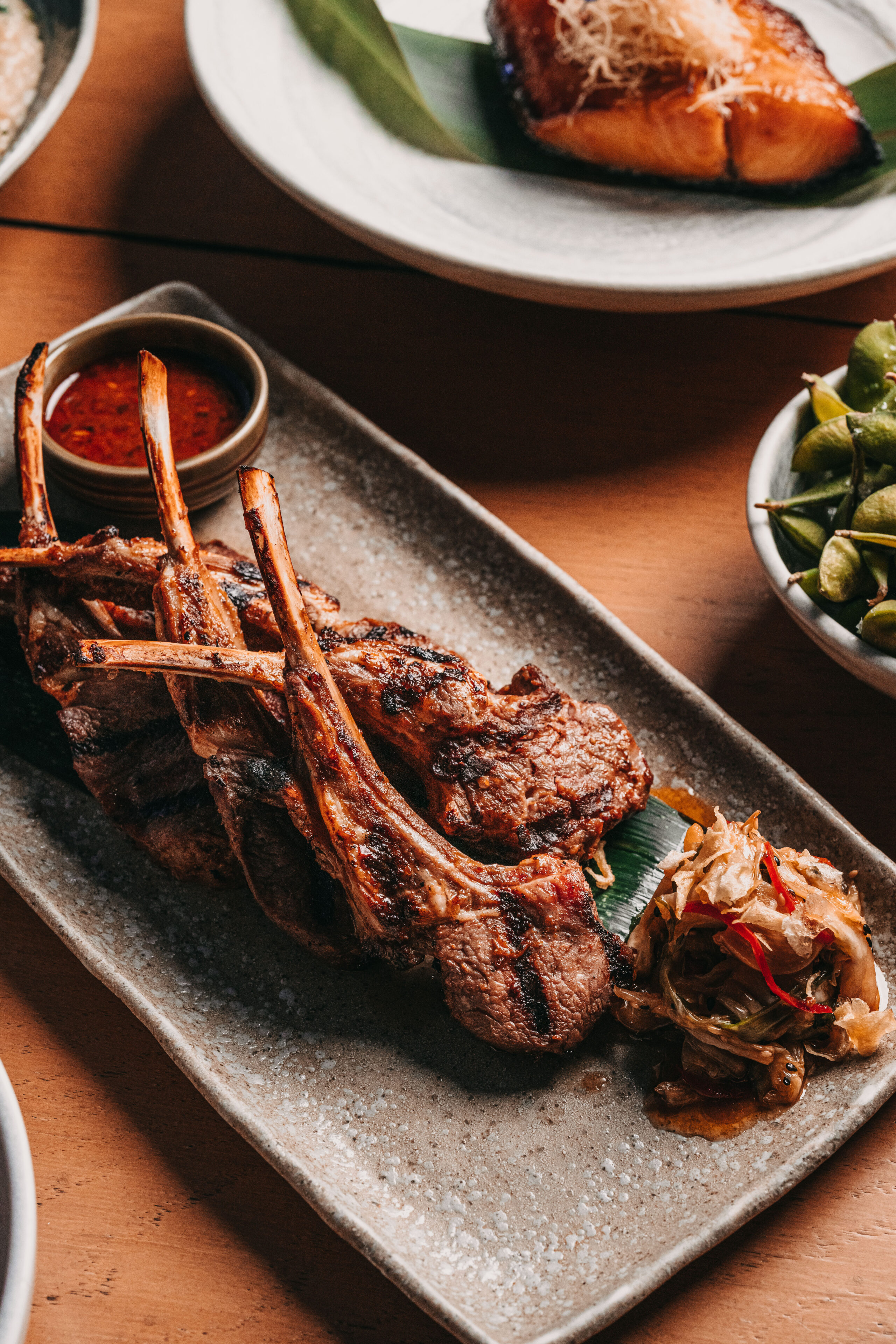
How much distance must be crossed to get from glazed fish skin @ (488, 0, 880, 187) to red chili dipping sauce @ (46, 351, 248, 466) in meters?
1.60

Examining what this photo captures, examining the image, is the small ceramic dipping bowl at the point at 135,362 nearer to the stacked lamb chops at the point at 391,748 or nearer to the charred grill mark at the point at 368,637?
the stacked lamb chops at the point at 391,748

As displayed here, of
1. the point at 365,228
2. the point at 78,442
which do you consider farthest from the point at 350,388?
the point at 78,442

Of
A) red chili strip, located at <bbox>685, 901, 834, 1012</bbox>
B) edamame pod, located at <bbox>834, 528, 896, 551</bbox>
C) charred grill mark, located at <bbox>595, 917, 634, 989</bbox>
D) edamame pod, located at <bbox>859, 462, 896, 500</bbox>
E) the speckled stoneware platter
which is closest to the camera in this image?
the speckled stoneware platter

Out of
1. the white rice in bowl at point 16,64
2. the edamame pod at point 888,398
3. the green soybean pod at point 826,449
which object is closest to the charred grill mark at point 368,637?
the green soybean pod at point 826,449

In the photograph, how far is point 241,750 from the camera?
8.25ft

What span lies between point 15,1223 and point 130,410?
2198 millimetres

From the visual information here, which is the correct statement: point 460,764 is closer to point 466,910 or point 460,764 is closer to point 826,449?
point 466,910

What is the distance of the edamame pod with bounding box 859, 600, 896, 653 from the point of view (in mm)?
2516

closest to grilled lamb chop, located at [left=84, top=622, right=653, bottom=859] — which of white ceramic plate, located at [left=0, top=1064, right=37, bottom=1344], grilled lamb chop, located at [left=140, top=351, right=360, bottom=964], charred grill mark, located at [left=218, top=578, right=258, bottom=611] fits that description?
grilled lamb chop, located at [left=140, top=351, right=360, bottom=964]

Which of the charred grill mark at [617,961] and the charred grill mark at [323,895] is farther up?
the charred grill mark at [323,895]

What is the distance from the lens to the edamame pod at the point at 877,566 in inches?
103

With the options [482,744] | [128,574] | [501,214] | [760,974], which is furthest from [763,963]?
[501,214]

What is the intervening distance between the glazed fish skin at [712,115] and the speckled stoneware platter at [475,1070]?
1633 millimetres

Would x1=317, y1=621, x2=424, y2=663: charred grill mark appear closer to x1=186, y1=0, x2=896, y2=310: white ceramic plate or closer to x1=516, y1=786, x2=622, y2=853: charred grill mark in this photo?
x1=516, y1=786, x2=622, y2=853: charred grill mark
